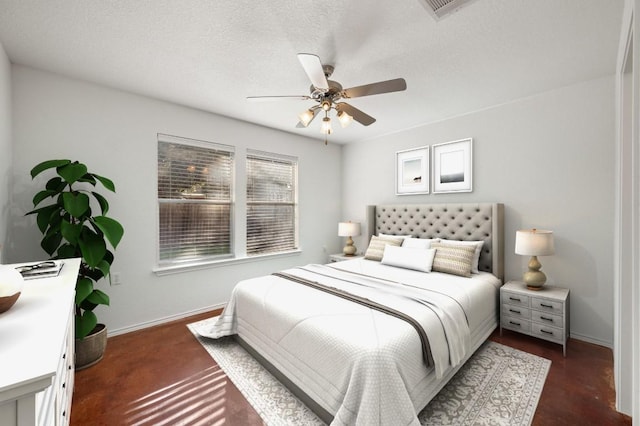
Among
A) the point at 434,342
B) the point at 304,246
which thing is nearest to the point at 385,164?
the point at 304,246

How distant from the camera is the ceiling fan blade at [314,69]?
1659 millimetres

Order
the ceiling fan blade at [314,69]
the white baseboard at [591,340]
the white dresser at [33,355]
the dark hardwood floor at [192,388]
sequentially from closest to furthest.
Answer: the white dresser at [33,355]
the ceiling fan blade at [314,69]
the dark hardwood floor at [192,388]
the white baseboard at [591,340]

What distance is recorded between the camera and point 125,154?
293 centimetres

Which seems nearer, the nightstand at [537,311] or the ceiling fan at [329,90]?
the ceiling fan at [329,90]

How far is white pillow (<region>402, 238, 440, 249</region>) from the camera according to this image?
3.46 metres

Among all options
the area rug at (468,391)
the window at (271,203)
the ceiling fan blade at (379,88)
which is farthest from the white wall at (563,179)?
the window at (271,203)

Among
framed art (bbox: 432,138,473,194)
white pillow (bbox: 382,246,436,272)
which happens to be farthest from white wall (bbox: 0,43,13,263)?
framed art (bbox: 432,138,473,194)

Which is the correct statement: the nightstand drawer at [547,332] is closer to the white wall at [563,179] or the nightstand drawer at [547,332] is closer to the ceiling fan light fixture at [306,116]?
the white wall at [563,179]

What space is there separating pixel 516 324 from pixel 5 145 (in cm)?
486

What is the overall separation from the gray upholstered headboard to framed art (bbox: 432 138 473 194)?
29 cm

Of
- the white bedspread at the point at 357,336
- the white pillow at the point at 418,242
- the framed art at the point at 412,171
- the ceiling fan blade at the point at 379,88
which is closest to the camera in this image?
the white bedspread at the point at 357,336

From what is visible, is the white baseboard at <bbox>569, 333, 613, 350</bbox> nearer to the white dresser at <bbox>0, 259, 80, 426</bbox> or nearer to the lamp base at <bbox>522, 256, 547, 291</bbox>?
the lamp base at <bbox>522, 256, 547, 291</bbox>

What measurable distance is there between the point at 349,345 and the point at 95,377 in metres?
2.16

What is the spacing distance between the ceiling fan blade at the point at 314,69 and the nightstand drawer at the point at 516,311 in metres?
2.78
